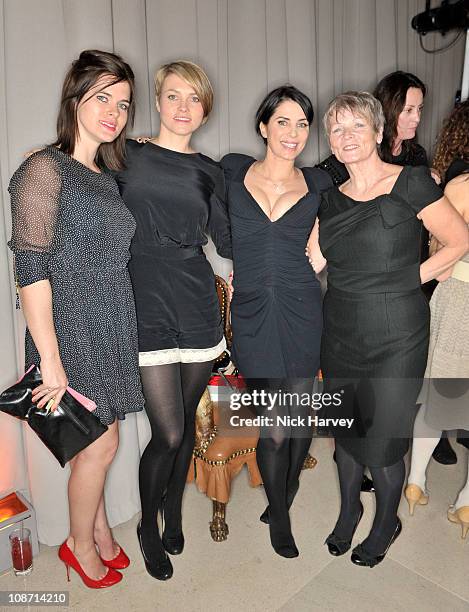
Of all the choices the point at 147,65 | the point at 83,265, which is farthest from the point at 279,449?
the point at 147,65

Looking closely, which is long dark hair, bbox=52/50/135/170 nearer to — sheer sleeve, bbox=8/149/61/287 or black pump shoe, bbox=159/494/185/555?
sheer sleeve, bbox=8/149/61/287

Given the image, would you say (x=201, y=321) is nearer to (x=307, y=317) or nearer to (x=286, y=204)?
(x=307, y=317)

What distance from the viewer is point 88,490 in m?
1.96

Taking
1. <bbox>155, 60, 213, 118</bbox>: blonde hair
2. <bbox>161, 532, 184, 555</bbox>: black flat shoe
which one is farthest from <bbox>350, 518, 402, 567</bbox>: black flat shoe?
<bbox>155, 60, 213, 118</bbox>: blonde hair

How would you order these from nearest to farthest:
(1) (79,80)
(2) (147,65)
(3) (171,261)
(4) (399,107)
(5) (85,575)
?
(1) (79,80)
(3) (171,261)
(5) (85,575)
(2) (147,65)
(4) (399,107)

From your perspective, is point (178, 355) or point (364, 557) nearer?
point (178, 355)

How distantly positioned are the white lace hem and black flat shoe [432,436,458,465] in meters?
1.48

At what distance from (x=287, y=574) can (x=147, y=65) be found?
6.92ft

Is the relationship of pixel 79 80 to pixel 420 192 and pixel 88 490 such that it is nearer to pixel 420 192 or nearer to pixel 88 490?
pixel 420 192

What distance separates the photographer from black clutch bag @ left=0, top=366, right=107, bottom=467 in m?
1.72

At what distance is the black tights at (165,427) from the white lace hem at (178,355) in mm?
22

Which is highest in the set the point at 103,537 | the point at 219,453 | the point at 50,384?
the point at 50,384

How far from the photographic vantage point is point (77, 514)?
1.99 meters

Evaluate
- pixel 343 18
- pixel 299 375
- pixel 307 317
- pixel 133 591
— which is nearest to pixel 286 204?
pixel 307 317
